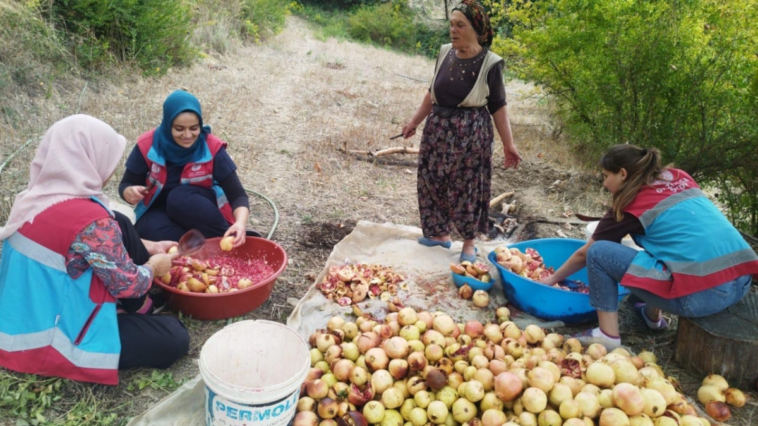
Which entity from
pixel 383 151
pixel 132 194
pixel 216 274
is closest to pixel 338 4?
pixel 383 151

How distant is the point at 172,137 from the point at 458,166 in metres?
1.87

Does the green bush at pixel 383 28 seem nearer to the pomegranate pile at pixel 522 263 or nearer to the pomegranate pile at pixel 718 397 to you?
the pomegranate pile at pixel 522 263

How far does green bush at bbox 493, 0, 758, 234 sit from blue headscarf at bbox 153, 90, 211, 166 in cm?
374

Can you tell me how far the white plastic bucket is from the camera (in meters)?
1.89

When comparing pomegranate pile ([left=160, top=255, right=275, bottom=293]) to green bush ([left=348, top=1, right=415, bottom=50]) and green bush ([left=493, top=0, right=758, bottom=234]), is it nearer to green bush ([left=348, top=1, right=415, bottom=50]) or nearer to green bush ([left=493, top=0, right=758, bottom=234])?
green bush ([left=493, top=0, right=758, bottom=234])

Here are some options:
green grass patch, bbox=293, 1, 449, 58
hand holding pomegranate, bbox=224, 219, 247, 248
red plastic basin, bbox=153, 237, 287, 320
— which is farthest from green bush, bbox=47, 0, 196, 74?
green grass patch, bbox=293, 1, 449, 58

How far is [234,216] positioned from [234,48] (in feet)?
27.5

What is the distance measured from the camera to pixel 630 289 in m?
2.75

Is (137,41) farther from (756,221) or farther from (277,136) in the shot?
(756,221)

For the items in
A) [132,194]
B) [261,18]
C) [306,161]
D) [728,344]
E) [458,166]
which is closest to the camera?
[728,344]

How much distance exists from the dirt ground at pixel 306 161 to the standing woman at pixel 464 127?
41.4 inches

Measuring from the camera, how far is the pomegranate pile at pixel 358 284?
10.7ft

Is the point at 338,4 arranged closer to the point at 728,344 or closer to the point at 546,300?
the point at 546,300

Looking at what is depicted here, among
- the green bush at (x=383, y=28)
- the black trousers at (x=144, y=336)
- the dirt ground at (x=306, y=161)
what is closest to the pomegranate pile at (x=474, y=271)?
the dirt ground at (x=306, y=161)
